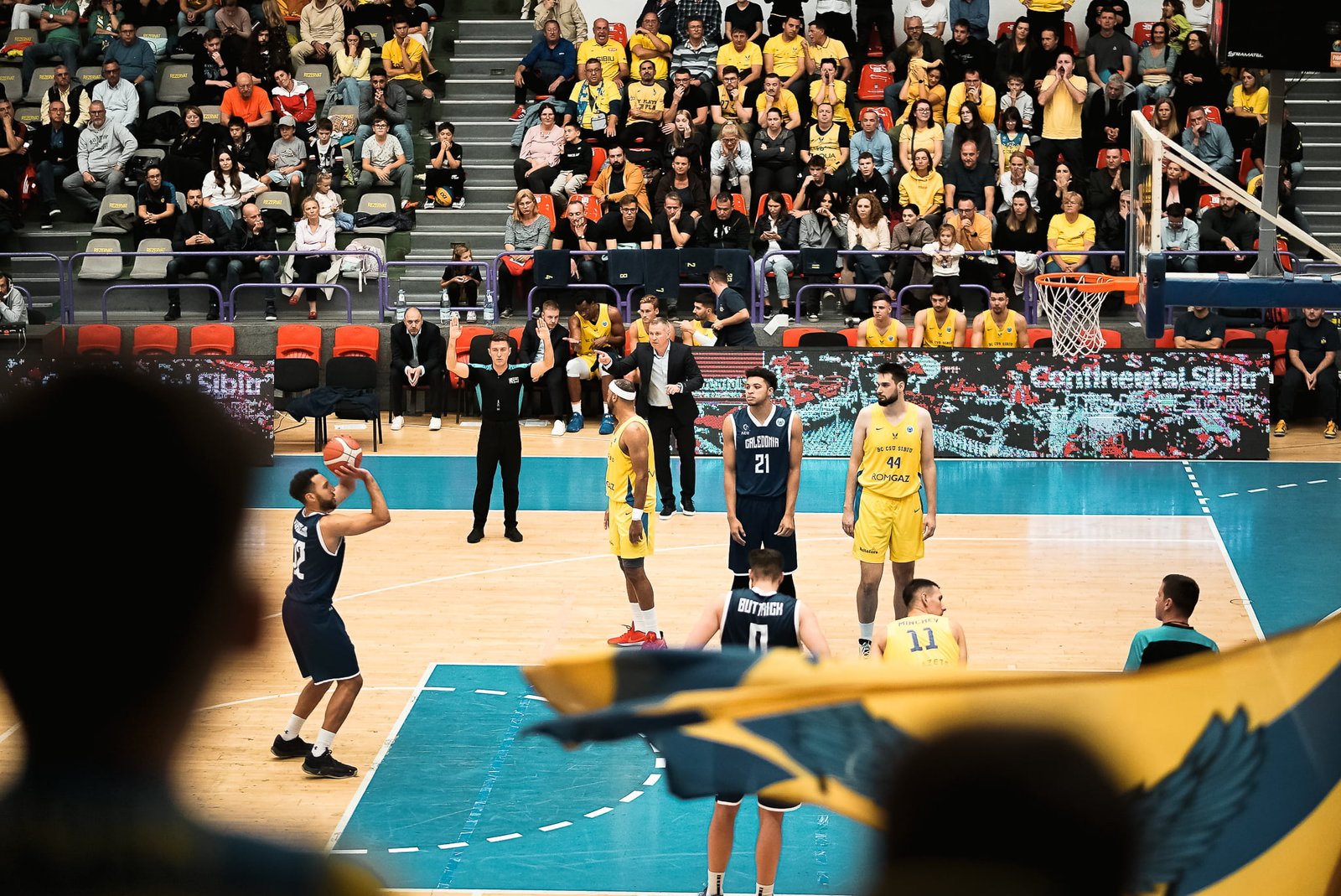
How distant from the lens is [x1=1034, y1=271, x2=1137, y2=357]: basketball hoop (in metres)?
18.0

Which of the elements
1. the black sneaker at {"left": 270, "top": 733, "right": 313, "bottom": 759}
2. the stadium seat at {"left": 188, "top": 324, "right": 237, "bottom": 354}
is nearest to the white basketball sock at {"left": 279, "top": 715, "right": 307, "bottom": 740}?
the black sneaker at {"left": 270, "top": 733, "right": 313, "bottom": 759}

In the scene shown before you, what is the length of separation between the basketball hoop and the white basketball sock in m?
11.5

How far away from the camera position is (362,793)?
27.9 ft

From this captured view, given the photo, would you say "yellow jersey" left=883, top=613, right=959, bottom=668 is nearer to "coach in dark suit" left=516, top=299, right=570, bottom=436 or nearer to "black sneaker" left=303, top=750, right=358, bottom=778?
"black sneaker" left=303, top=750, right=358, bottom=778

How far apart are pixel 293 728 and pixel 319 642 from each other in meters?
0.66

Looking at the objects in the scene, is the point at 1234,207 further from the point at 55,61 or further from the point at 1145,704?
the point at 1145,704

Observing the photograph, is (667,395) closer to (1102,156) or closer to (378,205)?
(1102,156)

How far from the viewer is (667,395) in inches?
591

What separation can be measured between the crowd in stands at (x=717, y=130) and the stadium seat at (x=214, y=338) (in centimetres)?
240

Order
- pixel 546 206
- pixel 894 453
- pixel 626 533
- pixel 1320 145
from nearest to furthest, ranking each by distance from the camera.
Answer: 1. pixel 894 453
2. pixel 626 533
3. pixel 546 206
4. pixel 1320 145

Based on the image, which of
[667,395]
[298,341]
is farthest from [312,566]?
[298,341]

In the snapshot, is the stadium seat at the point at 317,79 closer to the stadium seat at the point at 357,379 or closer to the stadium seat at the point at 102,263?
the stadium seat at the point at 102,263

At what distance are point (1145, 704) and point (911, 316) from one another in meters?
20.1

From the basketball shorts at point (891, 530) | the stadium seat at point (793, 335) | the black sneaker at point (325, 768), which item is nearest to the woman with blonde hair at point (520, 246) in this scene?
the stadium seat at point (793, 335)
